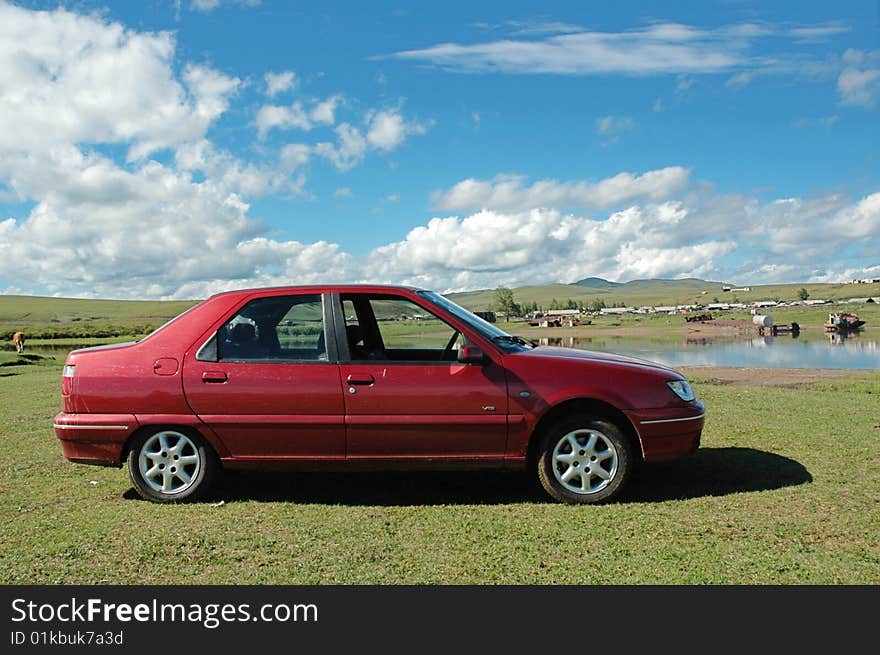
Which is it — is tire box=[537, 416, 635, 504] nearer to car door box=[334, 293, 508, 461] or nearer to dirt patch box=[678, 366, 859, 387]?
car door box=[334, 293, 508, 461]

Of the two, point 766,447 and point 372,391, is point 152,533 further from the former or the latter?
point 766,447

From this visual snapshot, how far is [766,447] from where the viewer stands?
7.90 metres

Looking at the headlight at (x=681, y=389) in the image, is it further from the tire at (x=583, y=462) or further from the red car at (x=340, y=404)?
the tire at (x=583, y=462)

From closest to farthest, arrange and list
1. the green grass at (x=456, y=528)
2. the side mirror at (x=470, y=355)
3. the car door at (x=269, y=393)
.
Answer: the green grass at (x=456, y=528)
the side mirror at (x=470, y=355)
the car door at (x=269, y=393)

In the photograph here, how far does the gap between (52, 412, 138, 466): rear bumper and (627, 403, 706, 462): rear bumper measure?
13.6 feet

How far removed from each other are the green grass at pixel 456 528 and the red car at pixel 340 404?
36 centimetres

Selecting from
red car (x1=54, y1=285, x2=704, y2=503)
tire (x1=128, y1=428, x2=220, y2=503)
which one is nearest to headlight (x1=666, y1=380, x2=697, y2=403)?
red car (x1=54, y1=285, x2=704, y2=503)

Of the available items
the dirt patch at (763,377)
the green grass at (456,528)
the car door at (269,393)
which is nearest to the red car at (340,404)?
the car door at (269,393)

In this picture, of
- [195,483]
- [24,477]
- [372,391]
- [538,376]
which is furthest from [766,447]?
[24,477]

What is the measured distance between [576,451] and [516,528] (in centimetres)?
94

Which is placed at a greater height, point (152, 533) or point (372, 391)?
point (372, 391)

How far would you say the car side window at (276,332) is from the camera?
583 cm

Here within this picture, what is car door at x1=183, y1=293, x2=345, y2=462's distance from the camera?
567 centimetres

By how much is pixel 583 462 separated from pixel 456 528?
1.25 m
